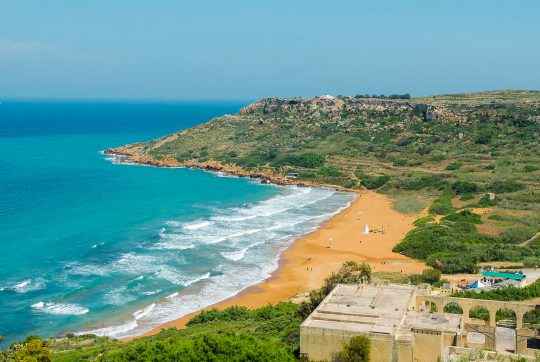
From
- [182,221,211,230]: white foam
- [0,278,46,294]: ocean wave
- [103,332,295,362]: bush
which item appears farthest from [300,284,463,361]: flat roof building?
[182,221,211,230]: white foam

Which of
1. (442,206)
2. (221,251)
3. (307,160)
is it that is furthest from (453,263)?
(307,160)

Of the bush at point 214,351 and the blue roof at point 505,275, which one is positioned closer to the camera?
the bush at point 214,351

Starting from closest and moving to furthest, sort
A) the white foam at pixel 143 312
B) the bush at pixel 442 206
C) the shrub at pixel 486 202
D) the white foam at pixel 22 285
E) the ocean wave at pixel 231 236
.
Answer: the white foam at pixel 143 312
the white foam at pixel 22 285
the ocean wave at pixel 231 236
the bush at pixel 442 206
the shrub at pixel 486 202

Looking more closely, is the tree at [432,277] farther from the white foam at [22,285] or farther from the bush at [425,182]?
the bush at [425,182]

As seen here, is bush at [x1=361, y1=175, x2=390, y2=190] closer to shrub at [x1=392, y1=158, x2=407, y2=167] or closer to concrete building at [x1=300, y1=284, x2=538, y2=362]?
shrub at [x1=392, y1=158, x2=407, y2=167]

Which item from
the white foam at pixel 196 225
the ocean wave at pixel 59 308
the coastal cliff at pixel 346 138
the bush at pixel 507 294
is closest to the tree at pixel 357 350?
the bush at pixel 507 294

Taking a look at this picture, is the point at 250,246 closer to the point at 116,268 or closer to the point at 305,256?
the point at 305,256

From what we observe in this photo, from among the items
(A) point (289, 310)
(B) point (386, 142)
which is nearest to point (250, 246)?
(A) point (289, 310)
